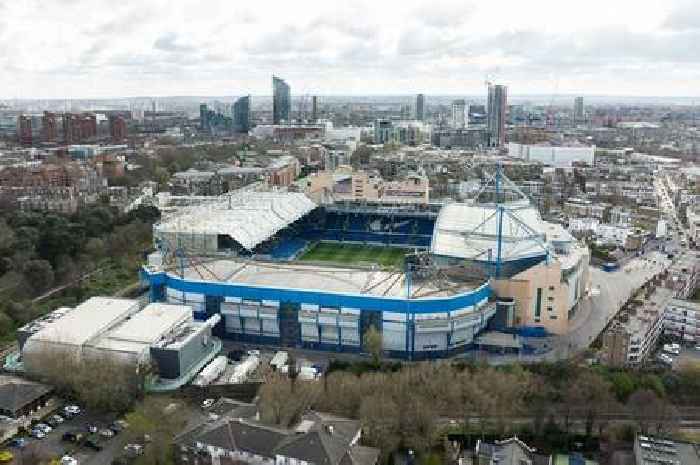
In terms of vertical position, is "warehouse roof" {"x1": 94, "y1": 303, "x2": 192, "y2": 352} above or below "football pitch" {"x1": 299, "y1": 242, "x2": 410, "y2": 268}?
above

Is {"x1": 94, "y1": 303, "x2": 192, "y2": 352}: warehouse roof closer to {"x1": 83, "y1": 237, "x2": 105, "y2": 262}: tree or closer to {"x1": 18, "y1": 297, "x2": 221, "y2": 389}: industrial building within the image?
{"x1": 18, "y1": 297, "x2": 221, "y2": 389}: industrial building

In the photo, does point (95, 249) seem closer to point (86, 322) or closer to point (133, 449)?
point (86, 322)

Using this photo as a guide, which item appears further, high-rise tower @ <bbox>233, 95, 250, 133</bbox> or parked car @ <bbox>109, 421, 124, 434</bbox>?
high-rise tower @ <bbox>233, 95, 250, 133</bbox>

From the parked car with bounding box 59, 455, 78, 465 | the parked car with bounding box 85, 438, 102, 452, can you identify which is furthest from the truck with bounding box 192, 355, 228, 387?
the parked car with bounding box 59, 455, 78, 465

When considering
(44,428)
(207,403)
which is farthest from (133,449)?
(44,428)

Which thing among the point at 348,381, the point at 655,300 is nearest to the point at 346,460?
the point at 348,381

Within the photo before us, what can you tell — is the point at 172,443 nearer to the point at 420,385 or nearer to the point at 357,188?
the point at 420,385
